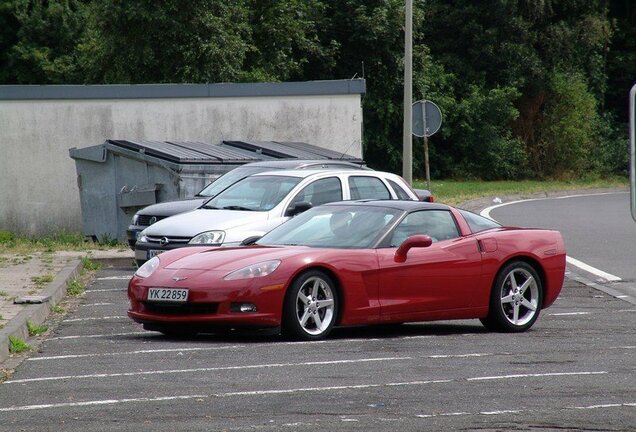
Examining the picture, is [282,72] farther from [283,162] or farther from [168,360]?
[168,360]

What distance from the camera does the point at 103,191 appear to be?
23.0 meters

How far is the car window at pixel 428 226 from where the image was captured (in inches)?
474

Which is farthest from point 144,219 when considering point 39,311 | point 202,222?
point 39,311

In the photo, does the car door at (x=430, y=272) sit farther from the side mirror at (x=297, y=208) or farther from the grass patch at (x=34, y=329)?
the side mirror at (x=297, y=208)

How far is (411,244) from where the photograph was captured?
1167cm

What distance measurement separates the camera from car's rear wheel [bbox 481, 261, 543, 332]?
12.3m

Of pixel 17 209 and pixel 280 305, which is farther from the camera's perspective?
pixel 17 209

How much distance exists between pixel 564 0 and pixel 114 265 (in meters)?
36.7

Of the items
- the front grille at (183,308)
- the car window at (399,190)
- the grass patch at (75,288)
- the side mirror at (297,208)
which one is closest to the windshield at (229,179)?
the car window at (399,190)

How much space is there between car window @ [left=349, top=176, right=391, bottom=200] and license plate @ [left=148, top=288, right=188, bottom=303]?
20.1 feet

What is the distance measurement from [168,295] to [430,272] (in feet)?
7.60

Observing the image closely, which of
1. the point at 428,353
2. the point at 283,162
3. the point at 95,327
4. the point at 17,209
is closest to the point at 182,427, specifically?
the point at 428,353

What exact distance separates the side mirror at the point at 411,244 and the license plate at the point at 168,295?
1.87 meters

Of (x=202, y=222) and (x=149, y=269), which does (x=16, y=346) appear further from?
(x=202, y=222)
